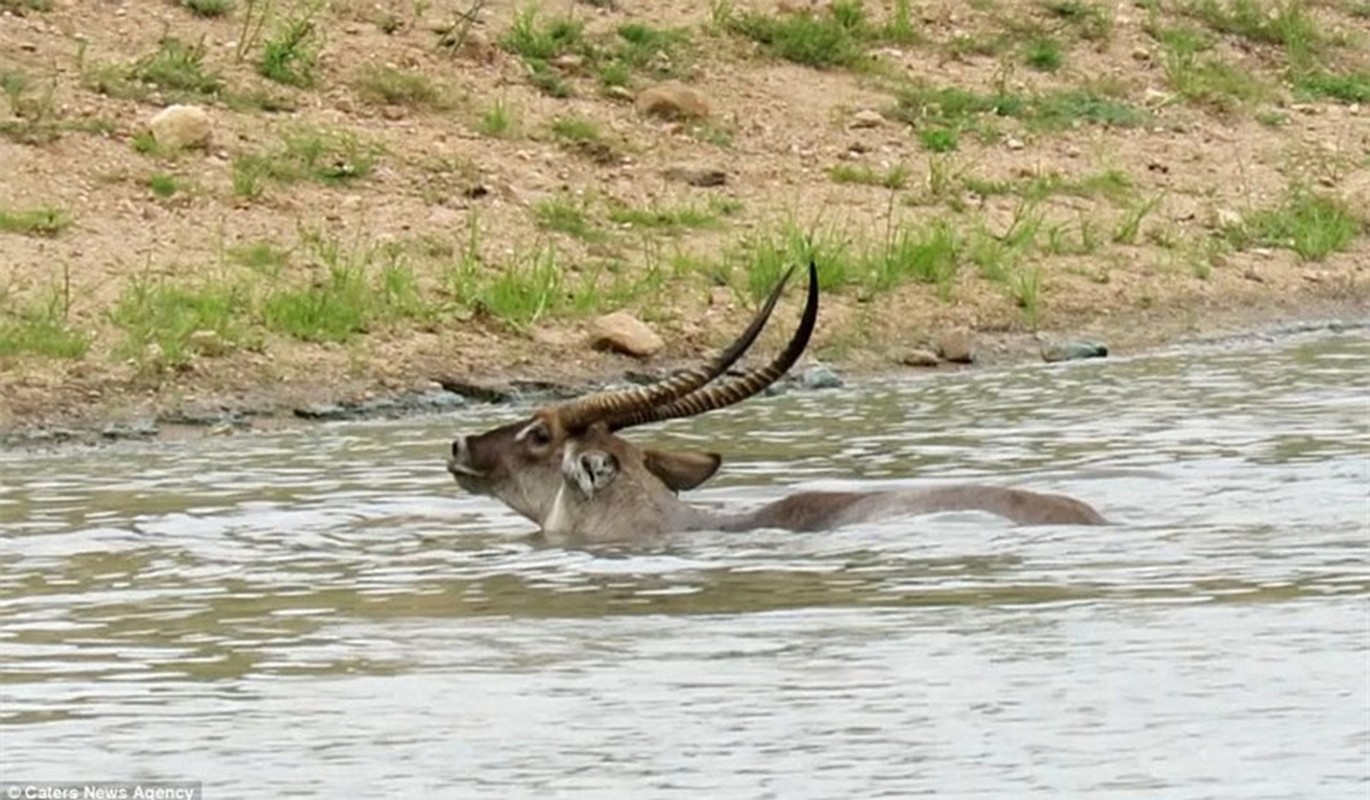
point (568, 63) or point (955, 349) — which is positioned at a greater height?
point (568, 63)

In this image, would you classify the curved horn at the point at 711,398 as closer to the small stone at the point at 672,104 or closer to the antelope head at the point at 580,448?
the antelope head at the point at 580,448

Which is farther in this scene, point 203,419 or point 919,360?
point 919,360

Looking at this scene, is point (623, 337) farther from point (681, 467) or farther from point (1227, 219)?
point (1227, 219)

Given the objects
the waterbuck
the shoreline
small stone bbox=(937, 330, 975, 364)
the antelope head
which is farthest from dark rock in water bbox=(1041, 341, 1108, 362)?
the antelope head

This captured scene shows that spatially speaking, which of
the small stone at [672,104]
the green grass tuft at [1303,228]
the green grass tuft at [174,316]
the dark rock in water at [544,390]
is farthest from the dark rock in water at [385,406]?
the green grass tuft at [1303,228]

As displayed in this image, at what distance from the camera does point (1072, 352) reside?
44.5ft

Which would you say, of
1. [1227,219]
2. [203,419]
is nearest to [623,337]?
[203,419]

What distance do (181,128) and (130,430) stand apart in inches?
109

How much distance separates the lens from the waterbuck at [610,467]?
376 inches

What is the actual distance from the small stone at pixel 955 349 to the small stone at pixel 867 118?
2739 millimetres

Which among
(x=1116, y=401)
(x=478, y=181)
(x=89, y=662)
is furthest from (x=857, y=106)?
(x=89, y=662)

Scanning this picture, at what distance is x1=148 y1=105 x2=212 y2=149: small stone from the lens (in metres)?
14.0

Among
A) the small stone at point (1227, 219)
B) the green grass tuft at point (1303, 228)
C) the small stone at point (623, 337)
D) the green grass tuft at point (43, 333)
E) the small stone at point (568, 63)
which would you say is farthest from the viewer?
the small stone at point (568, 63)

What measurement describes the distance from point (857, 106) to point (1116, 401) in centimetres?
460
